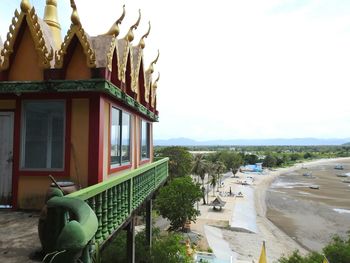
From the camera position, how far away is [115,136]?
32.7 ft

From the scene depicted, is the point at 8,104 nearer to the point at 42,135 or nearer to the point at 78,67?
the point at 42,135

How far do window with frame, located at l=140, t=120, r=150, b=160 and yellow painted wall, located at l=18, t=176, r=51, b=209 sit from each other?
6.02 m

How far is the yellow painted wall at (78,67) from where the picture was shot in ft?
28.1

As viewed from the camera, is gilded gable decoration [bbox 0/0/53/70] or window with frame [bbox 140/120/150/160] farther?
window with frame [bbox 140/120/150/160]

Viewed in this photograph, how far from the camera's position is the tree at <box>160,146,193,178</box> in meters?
55.8

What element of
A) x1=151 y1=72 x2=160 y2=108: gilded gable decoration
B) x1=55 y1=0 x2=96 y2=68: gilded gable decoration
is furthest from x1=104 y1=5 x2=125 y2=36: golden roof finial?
x1=151 y1=72 x2=160 y2=108: gilded gable decoration

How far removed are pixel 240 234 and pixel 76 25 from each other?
36.3 meters

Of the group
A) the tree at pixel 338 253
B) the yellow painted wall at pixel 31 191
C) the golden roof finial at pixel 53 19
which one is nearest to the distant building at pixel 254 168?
the tree at pixel 338 253

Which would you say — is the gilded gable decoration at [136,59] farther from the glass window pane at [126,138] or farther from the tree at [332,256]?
the tree at [332,256]

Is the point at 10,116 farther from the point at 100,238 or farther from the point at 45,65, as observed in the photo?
the point at 100,238

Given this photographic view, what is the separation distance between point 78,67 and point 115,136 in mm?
2589

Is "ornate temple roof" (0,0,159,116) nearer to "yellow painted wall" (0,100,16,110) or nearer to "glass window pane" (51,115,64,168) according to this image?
"yellow painted wall" (0,100,16,110)

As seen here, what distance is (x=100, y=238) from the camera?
595 centimetres

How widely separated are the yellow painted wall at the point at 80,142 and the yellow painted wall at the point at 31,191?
0.96m
